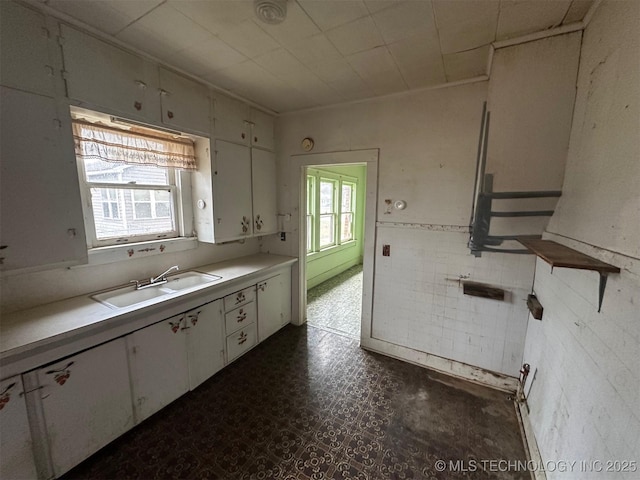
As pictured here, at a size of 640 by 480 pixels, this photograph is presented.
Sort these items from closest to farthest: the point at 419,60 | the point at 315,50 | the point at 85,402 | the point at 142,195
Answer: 1. the point at 85,402
2. the point at 315,50
3. the point at 419,60
4. the point at 142,195

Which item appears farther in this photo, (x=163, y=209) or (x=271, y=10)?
(x=163, y=209)

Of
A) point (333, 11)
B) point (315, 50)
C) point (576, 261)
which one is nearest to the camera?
point (576, 261)

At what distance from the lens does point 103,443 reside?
157 centimetres

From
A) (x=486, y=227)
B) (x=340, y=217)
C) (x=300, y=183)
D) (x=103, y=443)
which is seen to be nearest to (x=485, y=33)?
(x=486, y=227)

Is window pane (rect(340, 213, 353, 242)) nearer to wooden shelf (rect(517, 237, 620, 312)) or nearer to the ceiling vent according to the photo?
the ceiling vent

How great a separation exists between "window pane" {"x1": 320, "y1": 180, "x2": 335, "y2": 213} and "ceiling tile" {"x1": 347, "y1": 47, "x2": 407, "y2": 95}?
2.45 meters

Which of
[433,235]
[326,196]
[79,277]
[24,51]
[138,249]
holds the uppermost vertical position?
[24,51]

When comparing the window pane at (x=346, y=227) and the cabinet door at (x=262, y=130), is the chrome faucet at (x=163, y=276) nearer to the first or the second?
the cabinet door at (x=262, y=130)

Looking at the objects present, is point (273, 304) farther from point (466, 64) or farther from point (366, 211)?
point (466, 64)

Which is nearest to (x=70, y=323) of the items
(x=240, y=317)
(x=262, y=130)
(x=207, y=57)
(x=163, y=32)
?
(x=240, y=317)

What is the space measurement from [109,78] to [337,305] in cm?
346

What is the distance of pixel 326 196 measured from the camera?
4887 mm

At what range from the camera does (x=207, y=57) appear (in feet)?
5.96

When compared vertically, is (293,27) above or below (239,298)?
above
